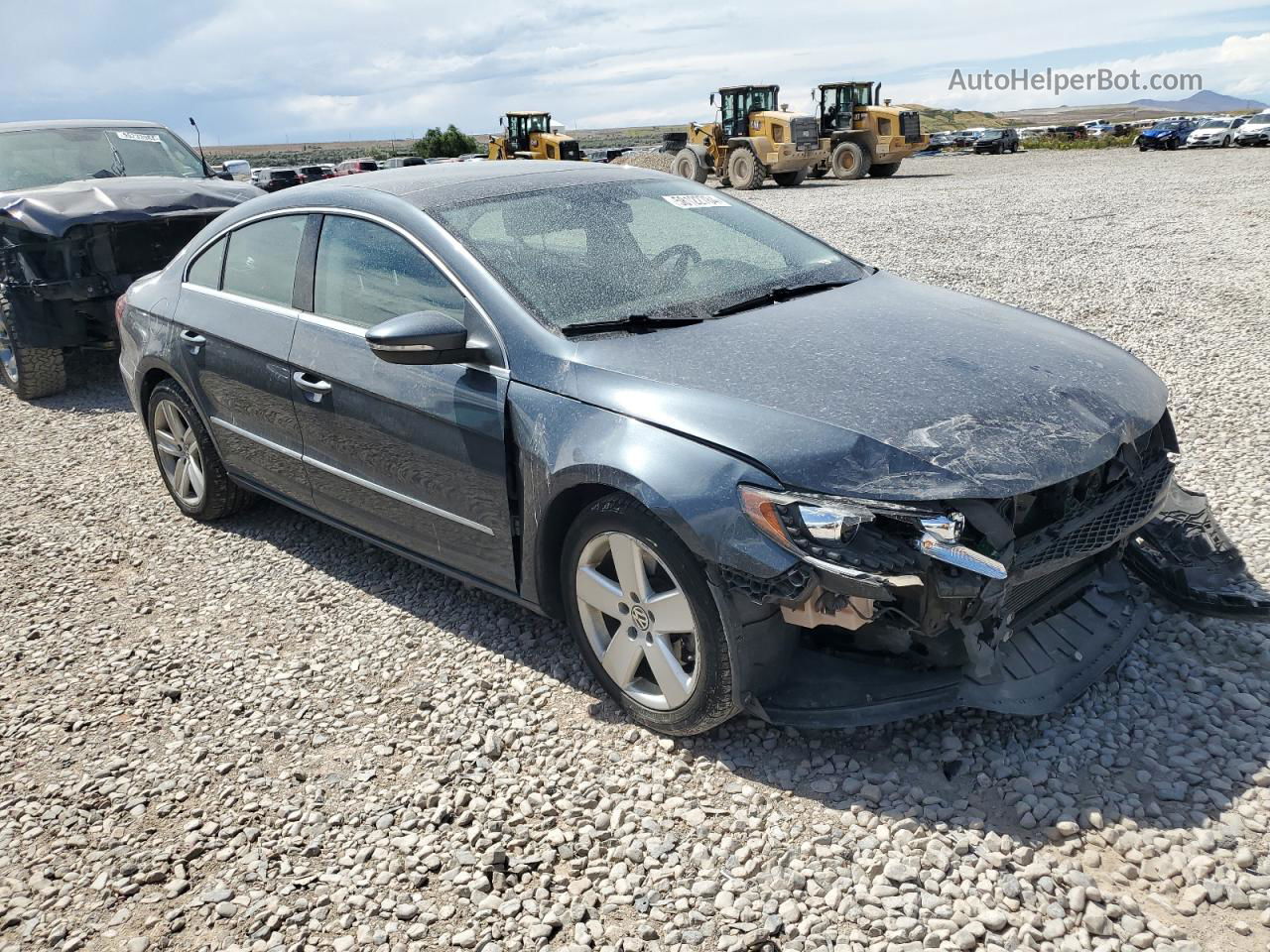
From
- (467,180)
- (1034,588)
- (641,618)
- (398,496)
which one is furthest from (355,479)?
(1034,588)

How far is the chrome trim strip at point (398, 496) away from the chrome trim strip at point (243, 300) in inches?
24.4

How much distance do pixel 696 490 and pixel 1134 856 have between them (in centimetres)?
146

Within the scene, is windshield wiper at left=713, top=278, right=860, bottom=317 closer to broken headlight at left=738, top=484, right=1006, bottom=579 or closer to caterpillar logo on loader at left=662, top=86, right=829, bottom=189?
broken headlight at left=738, top=484, right=1006, bottom=579

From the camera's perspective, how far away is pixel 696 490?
277cm

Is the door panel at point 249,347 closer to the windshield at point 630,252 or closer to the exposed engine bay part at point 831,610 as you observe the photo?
the windshield at point 630,252

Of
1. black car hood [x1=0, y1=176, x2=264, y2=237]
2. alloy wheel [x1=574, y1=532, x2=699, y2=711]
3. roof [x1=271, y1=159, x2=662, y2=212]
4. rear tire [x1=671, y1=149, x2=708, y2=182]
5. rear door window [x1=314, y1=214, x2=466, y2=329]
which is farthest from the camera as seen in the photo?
rear tire [x1=671, y1=149, x2=708, y2=182]

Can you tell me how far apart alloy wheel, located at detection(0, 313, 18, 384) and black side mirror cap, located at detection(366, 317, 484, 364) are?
6.30m

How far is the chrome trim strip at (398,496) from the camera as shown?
354 cm

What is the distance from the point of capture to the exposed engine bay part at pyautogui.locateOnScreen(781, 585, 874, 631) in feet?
8.64

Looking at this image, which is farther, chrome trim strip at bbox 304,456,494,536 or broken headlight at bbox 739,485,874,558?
chrome trim strip at bbox 304,456,494,536

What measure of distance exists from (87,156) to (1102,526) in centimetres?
910

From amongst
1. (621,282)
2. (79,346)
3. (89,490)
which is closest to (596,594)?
(621,282)

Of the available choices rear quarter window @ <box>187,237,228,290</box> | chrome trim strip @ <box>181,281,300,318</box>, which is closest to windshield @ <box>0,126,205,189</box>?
rear quarter window @ <box>187,237,228,290</box>

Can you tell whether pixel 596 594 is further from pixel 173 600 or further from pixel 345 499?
pixel 173 600
